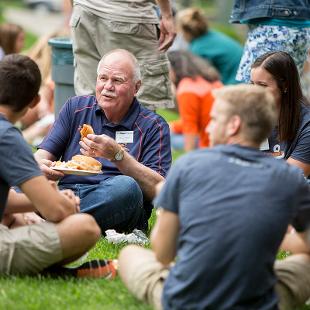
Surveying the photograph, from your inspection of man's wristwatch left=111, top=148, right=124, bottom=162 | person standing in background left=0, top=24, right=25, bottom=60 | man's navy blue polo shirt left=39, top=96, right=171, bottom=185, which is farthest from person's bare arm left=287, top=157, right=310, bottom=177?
person standing in background left=0, top=24, right=25, bottom=60

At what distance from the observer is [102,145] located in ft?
17.9

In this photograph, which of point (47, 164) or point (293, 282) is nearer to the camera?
point (293, 282)

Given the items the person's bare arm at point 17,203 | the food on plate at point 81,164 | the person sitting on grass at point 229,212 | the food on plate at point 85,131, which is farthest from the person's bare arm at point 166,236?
the food on plate at point 85,131

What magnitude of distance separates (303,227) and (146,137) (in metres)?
1.91

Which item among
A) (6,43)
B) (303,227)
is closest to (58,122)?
(303,227)

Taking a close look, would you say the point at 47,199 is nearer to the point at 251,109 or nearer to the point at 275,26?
the point at 251,109

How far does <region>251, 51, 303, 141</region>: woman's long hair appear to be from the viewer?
5.80 m

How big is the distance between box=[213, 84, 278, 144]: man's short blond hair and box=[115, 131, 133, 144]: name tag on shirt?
1.99 metres

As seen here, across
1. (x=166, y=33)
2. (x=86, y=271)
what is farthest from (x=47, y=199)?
(x=166, y=33)

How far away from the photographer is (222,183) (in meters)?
3.83

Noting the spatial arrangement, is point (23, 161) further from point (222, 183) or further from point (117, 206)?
point (117, 206)

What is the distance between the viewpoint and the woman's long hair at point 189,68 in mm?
11266

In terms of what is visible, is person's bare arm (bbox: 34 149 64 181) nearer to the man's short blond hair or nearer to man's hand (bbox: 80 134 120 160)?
man's hand (bbox: 80 134 120 160)

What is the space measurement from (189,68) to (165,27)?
4288mm
